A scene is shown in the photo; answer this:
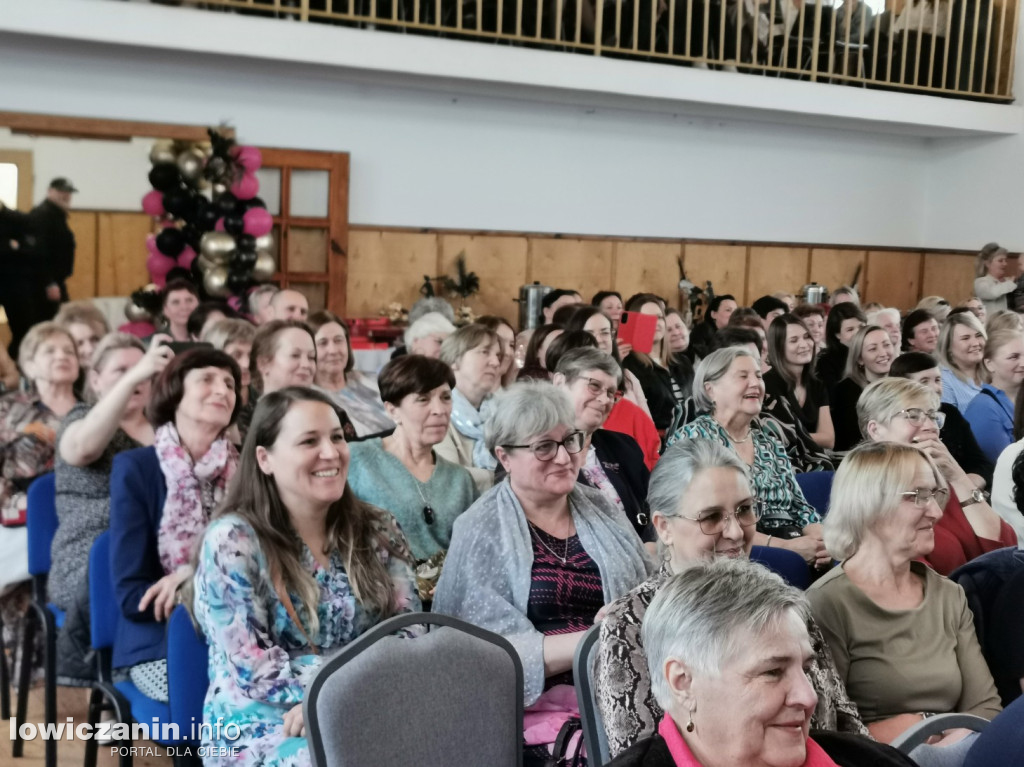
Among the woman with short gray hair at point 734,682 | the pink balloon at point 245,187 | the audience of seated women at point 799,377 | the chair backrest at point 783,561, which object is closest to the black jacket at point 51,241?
the pink balloon at point 245,187

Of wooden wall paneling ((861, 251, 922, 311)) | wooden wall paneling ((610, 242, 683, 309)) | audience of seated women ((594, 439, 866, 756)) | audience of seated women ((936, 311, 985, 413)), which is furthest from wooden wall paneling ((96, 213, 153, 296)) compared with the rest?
wooden wall paneling ((861, 251, 922, 311))

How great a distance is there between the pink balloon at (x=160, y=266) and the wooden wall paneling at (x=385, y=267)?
1.79m

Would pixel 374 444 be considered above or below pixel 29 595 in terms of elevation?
above

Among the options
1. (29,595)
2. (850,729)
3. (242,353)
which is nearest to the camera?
(850,729)

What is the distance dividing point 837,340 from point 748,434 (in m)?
3.24

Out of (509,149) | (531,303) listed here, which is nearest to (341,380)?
(531,303)

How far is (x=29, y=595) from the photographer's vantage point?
3.69 m

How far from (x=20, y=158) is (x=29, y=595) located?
4.67m

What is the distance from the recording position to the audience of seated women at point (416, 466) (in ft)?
10.7

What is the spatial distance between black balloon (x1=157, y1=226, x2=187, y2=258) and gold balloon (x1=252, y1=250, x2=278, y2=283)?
0.49 meters

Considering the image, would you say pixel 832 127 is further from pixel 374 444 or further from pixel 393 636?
pixel 393 636

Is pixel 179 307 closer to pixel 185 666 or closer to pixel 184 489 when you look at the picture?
pixel 184 489

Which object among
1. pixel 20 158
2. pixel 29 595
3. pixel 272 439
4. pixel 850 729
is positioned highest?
pixel 20 158

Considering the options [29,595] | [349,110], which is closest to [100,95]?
[349,110]
